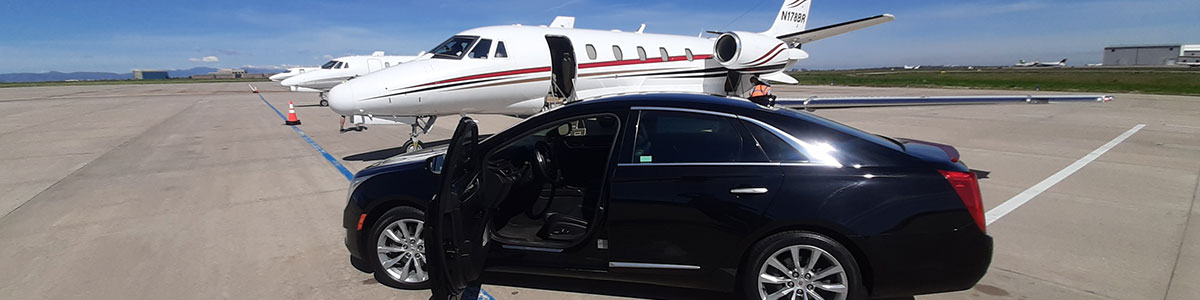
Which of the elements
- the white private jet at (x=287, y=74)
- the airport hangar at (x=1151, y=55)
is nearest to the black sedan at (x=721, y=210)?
the white private jet at (x=287, y=74)

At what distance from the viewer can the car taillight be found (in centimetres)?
303

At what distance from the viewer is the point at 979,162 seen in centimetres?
877

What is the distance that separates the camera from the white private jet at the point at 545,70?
27.1 ft

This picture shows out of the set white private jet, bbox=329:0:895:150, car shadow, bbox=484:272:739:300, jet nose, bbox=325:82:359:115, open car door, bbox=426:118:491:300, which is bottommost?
car shadow, bbox=484:272:739:300

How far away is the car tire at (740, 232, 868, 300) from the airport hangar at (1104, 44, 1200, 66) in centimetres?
17552

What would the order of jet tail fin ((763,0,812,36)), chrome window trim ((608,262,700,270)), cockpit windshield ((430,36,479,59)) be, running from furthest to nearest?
jet tail fin ((763,0,812,36)) < cockpit windshield ((430,36,479,59)) < chrome window trim ((608,262,700,270))

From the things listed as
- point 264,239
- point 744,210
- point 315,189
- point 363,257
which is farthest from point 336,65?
point 744,210

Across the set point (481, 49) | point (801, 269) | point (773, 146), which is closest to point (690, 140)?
point (773, 146)

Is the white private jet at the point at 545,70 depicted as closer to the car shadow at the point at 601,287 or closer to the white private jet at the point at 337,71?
the car shadow at the point at 601,287

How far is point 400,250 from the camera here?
12.6 feet

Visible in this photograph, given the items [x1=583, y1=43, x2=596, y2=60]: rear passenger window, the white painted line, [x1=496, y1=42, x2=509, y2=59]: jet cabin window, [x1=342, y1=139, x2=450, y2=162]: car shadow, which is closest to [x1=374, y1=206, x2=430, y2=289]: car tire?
the white painted line

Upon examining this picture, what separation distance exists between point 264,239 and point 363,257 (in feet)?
5.69

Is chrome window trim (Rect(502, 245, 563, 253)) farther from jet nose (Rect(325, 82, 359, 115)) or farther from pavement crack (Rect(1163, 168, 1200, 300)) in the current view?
jet nose (Rect(325, 82, 359, 115))

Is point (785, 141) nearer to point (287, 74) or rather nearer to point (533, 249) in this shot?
point (533, 249)
